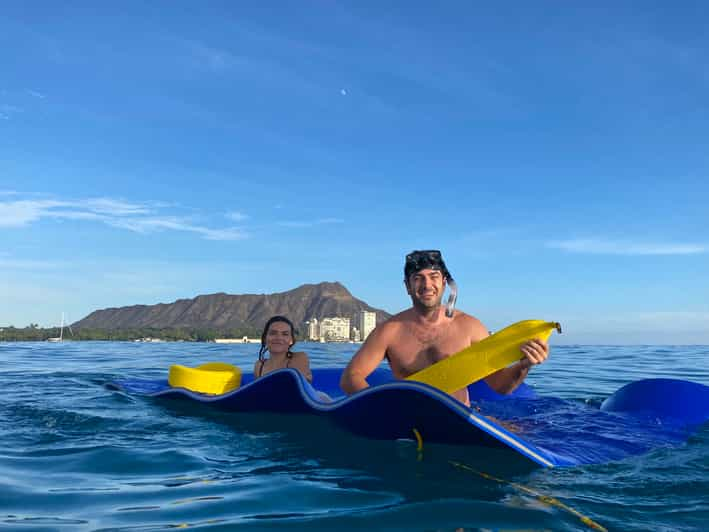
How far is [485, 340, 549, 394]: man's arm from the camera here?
3646 mm

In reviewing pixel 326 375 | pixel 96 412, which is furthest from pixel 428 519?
pixel 326 375

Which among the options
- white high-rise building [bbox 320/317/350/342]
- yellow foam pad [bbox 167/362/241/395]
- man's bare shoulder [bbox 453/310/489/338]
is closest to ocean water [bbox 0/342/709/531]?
man's bare shoulder [bbox 453/310/489/338]

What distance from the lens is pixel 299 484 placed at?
3373 millimetres

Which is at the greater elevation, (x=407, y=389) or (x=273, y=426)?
(x=407, y=389)

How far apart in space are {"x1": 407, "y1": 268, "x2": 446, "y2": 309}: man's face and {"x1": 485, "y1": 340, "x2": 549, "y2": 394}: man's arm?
75 centimetres

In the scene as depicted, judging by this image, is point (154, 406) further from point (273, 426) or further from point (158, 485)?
point (158, 485)

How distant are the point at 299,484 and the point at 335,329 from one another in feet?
412

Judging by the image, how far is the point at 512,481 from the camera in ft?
11.2

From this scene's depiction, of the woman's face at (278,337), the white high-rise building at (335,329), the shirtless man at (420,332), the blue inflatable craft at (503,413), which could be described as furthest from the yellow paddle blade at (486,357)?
the white high-rise building at (335,329)

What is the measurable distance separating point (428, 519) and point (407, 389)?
104 centimetres

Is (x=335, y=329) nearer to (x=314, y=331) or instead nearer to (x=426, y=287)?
(x=314, y=331)

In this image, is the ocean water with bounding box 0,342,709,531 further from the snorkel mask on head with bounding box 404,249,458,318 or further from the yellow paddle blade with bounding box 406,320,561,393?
the snorkel mask on head with bounding box 404,249,458,318

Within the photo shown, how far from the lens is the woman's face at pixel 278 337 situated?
718 cm

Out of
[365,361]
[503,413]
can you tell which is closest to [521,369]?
[365,361]
